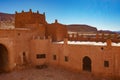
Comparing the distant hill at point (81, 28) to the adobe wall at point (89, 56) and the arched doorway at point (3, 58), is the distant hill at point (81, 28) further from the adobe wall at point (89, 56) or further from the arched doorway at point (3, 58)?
the arched doorway at point (3, 58)

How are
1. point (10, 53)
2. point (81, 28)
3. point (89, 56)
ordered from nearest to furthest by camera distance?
point (89, 56)
point (10, 53)
point (81, 28)

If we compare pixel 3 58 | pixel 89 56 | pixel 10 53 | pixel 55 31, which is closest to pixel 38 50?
pixel 10 53

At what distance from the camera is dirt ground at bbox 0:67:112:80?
24453 millimetres

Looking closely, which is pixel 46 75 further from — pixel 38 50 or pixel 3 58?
pixel 3 58

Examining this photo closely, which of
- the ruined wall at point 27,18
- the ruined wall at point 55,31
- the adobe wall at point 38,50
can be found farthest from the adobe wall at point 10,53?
the ruined wall at point 55,31

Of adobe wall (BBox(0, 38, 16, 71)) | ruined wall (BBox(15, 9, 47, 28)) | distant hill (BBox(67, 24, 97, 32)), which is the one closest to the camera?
adobe wall (BBox(0, 38, 16, 71))

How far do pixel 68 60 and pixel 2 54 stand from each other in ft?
39.8

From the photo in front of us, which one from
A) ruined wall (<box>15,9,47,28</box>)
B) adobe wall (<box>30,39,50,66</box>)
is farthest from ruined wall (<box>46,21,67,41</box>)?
adobe wall (<box>30,39,50,66</box>)

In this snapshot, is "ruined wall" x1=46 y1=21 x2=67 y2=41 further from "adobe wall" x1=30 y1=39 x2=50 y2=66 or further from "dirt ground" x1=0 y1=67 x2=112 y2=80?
"dirt ground" x1=0 y1=67 x2=112 y2=80

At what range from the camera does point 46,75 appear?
84.2ft

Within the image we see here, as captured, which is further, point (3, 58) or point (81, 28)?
point (81, 28)

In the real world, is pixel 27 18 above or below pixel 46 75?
above

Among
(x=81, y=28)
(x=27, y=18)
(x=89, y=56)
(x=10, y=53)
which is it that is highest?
(x=27, y=18)

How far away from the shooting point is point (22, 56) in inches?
1131
